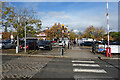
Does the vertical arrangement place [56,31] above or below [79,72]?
above

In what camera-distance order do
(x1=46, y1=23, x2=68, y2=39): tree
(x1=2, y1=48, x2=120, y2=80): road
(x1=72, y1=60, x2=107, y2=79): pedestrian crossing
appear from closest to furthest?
1. (x1=2, y1=48, x2=120, y2=80): road
2. (x1=72, y1=60, x2=107, y2=79): pedestrian crossing
3. (x1=46, y1=23, x2=68, y2=39): tree

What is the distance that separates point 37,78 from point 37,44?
14.5 meters

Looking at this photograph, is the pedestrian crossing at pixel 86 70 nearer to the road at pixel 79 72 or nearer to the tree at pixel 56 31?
the road at pixel 79 72

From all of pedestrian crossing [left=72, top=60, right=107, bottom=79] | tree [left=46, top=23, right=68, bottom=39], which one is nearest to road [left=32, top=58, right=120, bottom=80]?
pedestrian crossing [left=72, top=60, right=107, bottom=79]

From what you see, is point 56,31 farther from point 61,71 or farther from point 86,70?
point 61,71

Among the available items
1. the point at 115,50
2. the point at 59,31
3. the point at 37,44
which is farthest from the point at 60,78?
the point at 59,31

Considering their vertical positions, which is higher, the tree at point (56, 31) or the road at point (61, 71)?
the tree at point (56, 31)

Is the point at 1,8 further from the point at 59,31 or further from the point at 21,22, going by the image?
the point at 59,31

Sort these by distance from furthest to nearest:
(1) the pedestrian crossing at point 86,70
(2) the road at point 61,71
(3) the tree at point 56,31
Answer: (3) the tree at point 56,31, (1) the pedestrian crossing at point 86,70, (2) the road at point 61,71

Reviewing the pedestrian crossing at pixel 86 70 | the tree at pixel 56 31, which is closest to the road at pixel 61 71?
the pedestrian crossing at pixel 86 70

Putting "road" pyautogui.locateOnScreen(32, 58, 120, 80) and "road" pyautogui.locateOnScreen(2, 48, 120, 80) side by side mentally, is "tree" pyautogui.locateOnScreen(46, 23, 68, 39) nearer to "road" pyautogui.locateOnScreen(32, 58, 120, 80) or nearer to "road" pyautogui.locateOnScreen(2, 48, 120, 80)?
"road" pyautogui.locateOnScreen(2, 48, 120, 80)

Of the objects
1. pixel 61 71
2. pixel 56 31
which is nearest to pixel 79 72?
pixel 61 71

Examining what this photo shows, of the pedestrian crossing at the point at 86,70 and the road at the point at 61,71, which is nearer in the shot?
the road at the point at 61,71

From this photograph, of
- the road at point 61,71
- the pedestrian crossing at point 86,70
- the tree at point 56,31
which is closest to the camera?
the road at point 61,71
